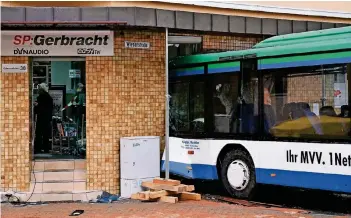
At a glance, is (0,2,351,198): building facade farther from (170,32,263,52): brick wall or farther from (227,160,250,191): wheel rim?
(227,160,250,191): wheel rim

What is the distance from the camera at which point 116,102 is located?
41.7ft

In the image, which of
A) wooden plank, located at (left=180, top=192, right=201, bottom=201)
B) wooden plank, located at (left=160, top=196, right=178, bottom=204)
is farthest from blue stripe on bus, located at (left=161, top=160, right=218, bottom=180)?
wooden plank, located at (left=160, top=196, right=178, bottom=204)

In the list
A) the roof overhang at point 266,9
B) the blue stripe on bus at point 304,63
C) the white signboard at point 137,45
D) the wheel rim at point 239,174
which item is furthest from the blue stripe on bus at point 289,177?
the roof overhang at point 266,9

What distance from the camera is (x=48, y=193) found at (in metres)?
12.3

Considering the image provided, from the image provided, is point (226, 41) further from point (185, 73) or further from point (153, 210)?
point (153, 210)

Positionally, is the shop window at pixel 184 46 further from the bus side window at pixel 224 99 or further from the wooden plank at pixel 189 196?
the wooden plank at pixel 189 196

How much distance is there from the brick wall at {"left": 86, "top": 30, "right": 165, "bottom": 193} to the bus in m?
0.92

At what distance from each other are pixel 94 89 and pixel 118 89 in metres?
0.49

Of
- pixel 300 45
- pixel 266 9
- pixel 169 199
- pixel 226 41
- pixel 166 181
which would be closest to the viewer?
pixel 300 45

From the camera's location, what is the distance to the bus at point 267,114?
10.4m

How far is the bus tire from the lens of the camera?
12133 millimetres

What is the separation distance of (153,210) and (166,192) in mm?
1142

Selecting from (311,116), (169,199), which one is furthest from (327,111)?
(169,199)

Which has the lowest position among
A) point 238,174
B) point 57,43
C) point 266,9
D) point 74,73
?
point 238,174
